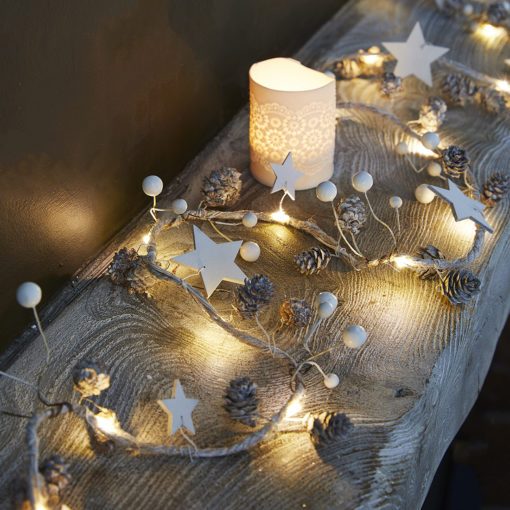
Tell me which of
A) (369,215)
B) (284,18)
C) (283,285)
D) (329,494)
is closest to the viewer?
(329,494)

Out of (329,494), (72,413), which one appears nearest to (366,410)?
(329,494)

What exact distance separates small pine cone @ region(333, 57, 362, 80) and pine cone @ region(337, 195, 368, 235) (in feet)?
1.49

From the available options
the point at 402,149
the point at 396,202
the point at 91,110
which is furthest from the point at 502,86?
the point at 91,110

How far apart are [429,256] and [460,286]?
0.08 meters

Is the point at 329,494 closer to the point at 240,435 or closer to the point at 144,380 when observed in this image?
the point at 240,435

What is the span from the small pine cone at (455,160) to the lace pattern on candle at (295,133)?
0.19m

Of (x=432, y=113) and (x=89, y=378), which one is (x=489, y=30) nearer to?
(x=432, y=113)

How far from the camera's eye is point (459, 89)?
136 centimetres

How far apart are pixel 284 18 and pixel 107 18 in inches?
21.3

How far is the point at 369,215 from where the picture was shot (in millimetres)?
1131

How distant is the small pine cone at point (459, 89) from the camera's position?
1.36 m

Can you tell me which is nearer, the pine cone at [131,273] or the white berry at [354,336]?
the white berry at [354,336]

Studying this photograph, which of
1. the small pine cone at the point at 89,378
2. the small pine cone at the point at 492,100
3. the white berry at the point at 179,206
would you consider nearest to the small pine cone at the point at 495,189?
the small pine cone at the point at 492,100

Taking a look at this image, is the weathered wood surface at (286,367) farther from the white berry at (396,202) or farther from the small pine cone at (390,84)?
the small pine cone at (390,84)
